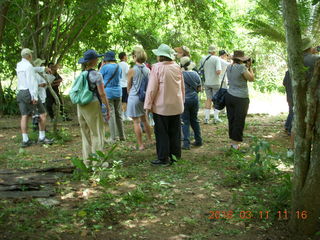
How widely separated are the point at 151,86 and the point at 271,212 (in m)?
2.99

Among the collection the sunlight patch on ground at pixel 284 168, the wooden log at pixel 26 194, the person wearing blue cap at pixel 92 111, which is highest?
the person wearing blue cap at pixel 92 111

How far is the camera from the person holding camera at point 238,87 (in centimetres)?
720

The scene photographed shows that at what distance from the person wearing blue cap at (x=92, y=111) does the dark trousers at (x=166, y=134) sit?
3.03 feet

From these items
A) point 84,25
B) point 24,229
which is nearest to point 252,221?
point 24,229

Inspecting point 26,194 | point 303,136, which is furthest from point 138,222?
point 303,136

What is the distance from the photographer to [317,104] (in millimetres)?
3924

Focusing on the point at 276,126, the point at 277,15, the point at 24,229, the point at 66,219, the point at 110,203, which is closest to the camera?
the point at 24,229

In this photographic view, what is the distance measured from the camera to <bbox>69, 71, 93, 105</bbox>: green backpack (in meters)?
6.33

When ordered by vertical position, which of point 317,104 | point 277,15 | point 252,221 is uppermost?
point 277,15

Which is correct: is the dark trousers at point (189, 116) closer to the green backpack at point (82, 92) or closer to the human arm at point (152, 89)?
the human arm at point (152, 89)

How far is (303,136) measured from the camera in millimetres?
4129

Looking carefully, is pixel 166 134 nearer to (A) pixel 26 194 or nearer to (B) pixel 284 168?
(B) pixel 284 168

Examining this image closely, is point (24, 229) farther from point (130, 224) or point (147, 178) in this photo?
point (147, 178)
